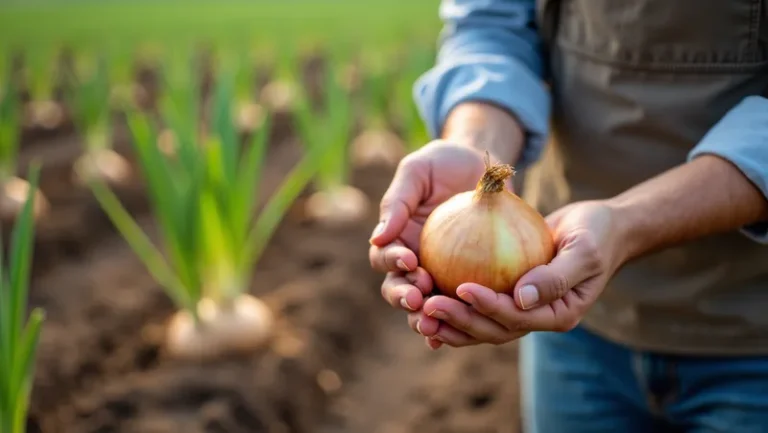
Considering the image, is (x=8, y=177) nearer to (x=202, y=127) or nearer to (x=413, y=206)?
(x=202, y=127)

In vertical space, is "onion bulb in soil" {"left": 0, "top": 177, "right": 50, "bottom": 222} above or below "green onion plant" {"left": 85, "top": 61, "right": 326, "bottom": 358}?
below

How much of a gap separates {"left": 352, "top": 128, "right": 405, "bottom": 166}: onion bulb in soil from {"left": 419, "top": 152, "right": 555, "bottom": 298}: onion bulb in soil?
9.49 feet

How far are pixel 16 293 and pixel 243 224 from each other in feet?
2.92

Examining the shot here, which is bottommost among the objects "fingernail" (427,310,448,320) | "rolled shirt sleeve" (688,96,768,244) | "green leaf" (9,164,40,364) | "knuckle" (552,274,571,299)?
"green leaf" (9,164,40,364)

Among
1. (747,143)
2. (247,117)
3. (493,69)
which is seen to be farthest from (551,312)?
(247,117)

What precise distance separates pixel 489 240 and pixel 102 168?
9.83ft

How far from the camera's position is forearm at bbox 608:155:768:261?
33.1 inches

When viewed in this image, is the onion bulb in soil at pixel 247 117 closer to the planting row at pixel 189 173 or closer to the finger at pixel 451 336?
the planting row at pixel 189 173

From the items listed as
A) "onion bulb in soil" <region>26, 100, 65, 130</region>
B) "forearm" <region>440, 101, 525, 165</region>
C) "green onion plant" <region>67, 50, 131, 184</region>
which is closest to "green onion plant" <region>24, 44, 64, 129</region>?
"onion bulb in soil" <region>26, 100, 65, 130</region>

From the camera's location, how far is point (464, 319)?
78cm

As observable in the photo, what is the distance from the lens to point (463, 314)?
775 millimetres

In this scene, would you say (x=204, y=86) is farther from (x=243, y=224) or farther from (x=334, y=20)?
(x=243, y=224)

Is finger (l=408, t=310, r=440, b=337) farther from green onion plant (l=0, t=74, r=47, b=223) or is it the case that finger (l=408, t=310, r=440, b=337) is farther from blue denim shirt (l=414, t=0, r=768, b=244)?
green onion plant (l=0, t=74, r=47, b=223)

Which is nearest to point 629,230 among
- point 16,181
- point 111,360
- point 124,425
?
point 124,425
